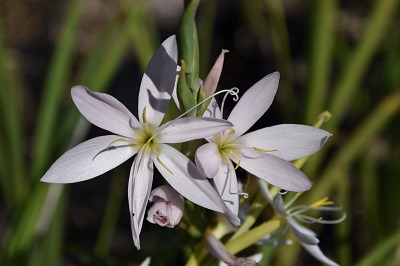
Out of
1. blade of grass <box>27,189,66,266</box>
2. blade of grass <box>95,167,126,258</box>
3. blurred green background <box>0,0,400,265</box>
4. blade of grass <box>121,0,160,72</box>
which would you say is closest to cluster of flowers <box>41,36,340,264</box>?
blurred green background <box>0,0,400,265</box>

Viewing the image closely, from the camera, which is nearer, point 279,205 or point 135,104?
point 279,205

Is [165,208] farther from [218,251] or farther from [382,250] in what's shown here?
[382,250]

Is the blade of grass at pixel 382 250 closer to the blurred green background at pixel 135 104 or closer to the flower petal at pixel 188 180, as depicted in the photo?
the blurred green background at pixel 135 104

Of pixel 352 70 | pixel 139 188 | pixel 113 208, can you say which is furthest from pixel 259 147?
pixel 113 208

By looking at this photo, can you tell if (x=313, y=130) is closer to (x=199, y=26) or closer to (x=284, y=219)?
(x=284, y=219)

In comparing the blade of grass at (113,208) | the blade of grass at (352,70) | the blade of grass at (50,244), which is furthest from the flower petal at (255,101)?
the blade of grass at (113,208)

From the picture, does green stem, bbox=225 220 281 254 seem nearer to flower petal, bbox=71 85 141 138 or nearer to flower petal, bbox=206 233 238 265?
flower petal, bbox=206 233 238 265
